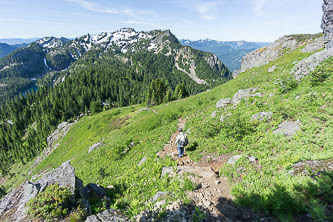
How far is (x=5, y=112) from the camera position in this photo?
146500 mm

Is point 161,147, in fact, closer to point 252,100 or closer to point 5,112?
point 252,100

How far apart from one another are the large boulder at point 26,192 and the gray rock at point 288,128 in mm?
12667

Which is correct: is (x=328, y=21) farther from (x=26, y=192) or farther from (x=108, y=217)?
(x=26, y=192)

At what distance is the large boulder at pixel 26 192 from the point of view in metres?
8.09

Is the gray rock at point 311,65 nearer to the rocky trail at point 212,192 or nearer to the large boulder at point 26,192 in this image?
the rocky trail at point 212,192

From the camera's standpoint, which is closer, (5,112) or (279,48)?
(279,48)

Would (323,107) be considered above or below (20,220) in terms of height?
above

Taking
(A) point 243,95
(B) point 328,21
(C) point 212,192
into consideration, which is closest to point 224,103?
(A) point 243,95

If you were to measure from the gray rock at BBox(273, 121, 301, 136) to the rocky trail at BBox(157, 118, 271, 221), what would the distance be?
3628 millimetres

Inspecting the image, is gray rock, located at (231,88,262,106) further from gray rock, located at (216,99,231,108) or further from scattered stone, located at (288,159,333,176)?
scattered stone, located at (288,159,333,176)

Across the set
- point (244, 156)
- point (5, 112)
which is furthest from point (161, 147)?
point (5, 112)

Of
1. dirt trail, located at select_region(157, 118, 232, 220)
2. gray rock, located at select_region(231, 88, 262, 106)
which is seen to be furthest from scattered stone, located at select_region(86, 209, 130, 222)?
gray rock, located at select_region(231, 88, 262, 106)

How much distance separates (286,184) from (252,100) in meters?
12.2

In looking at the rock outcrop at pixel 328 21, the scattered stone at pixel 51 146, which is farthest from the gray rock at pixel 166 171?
the scattered stone at pixel 51 146
